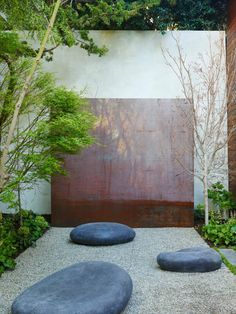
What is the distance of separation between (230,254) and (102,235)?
5.59ft

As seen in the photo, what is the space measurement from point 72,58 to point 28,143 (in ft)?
9.32

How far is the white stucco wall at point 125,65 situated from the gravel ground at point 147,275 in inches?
111

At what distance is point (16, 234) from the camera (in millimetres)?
5082

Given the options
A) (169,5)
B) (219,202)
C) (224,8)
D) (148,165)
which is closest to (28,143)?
(148,165)

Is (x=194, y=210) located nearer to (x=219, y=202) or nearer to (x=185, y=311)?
(x=219, y=202)

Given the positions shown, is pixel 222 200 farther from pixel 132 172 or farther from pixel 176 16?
pixel 176 16

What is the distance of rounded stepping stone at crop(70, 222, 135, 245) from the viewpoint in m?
4.96

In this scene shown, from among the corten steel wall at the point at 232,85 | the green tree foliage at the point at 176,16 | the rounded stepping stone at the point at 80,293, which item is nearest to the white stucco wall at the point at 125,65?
the green tree foliage at the point at 176,16

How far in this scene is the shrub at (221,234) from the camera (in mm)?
4953

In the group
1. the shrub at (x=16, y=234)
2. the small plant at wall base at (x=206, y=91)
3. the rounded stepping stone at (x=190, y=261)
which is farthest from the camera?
the small plant at wall base at (x=206, y=91)

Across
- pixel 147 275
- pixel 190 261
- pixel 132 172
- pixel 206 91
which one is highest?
pixel 206 91

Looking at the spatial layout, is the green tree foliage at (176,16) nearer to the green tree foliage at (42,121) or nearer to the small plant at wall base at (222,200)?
the green tree foliage at (42,121)

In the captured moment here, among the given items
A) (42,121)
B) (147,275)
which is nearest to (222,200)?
(147,275)

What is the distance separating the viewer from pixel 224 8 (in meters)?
7.07
